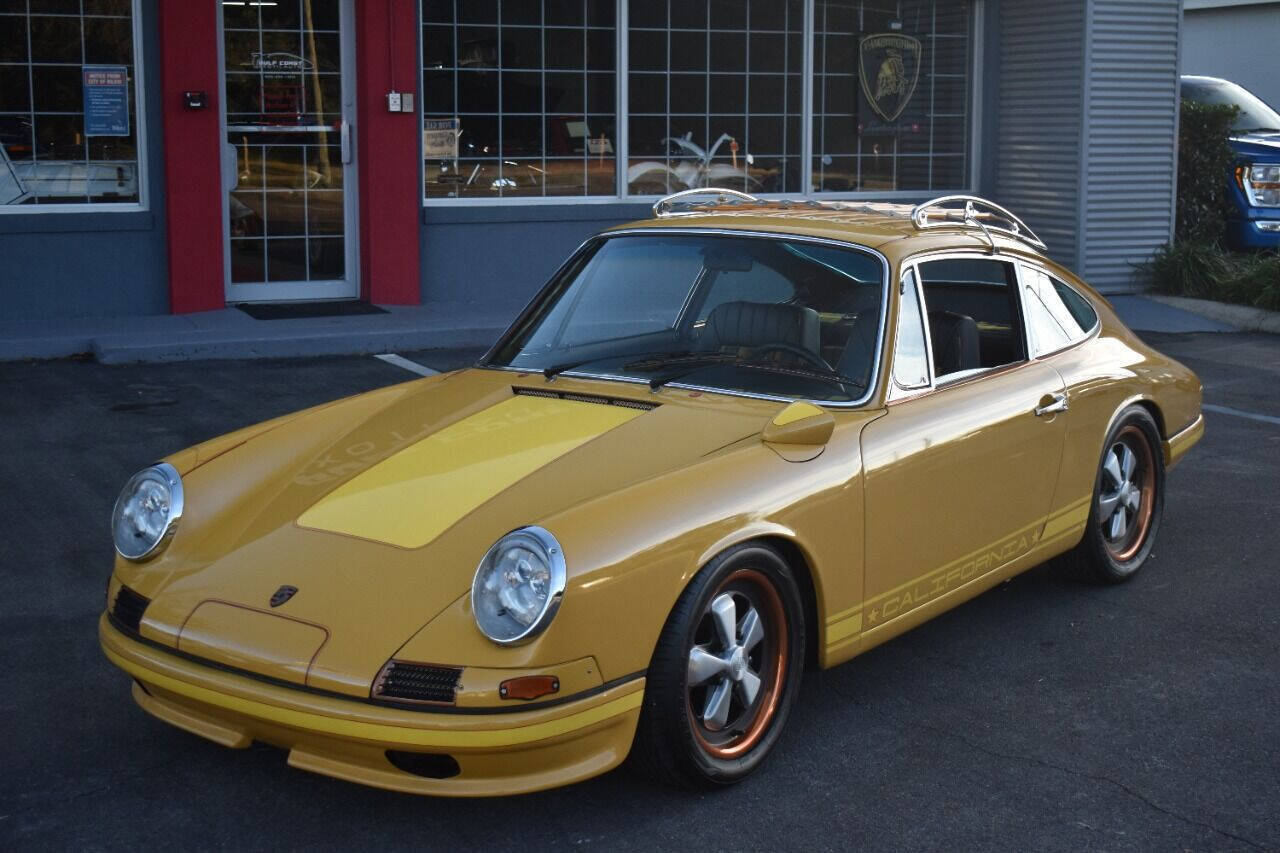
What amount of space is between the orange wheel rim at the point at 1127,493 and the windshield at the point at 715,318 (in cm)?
145

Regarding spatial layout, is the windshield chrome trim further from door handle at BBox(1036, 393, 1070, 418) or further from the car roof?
door handle at BBox(1036, 393, 1070, 418)

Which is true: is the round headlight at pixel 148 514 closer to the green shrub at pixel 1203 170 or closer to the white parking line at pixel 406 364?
the white parking line at pixel 406 364

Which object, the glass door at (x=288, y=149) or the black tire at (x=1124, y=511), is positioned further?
the glass door at (x=288, y=149)

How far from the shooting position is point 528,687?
362cm

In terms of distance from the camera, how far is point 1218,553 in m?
6.48

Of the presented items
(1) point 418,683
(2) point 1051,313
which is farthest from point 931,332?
(1) point 418,683

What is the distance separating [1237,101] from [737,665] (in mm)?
14529

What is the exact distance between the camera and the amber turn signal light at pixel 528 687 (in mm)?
3607

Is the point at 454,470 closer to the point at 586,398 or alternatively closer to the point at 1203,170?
the point at 586,398

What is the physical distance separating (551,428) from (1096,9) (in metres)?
11.2

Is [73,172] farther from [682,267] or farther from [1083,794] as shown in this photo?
[1083,794]

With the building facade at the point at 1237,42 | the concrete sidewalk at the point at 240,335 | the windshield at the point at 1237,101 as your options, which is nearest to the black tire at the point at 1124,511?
the concrete sidewalk at the point at 240,335

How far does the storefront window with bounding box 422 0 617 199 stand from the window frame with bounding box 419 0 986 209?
55mm

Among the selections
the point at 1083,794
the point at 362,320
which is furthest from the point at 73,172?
the point at 1083,794
